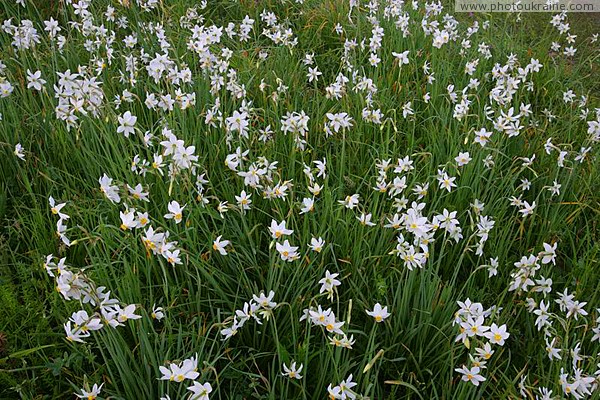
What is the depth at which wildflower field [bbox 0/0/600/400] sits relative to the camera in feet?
6.77

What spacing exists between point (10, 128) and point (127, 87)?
2.58 ft

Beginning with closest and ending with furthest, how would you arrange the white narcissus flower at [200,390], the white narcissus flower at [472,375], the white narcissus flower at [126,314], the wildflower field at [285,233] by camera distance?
the white narcissus flower at [200,390] < the white narcissus flower at [126,314] < the white narcissus flower at [472,375] < the wildflower field at [285,233]

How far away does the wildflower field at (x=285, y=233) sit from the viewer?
6.77 feet

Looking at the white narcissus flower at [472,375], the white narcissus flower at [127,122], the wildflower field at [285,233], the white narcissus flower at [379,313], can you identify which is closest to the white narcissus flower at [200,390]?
the wildflower field at [285,233]

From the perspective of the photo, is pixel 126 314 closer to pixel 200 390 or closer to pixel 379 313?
pixel 200 390

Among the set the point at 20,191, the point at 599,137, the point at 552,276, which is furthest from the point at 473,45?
the point at 20,191

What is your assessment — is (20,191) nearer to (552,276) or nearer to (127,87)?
(127,87)

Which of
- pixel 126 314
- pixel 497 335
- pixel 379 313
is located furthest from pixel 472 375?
pixel 126 314

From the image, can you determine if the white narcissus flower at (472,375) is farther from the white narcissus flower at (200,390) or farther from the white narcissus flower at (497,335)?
the white narcissus flower at (200,390)

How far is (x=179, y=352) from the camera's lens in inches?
83.6

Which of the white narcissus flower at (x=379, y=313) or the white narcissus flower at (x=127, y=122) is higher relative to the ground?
the white narcissus flower at (x=127, y=122)

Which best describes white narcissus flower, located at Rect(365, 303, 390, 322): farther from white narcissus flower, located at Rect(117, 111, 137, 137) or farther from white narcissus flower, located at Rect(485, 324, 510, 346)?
white narcissus flower, located at Rect(117, 111, 137, 137)

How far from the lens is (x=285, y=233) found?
220 centimetres

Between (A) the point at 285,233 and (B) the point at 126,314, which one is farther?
(A) the point at 285,233
